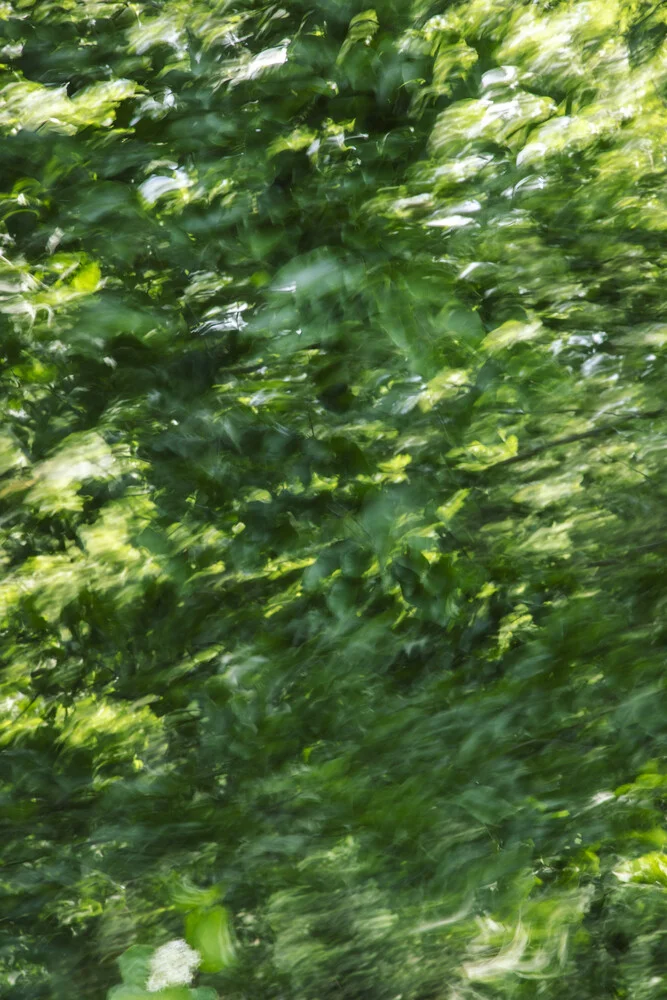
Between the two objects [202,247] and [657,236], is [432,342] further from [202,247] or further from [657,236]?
[657,236]

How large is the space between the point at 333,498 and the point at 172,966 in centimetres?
93

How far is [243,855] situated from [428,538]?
727 mm

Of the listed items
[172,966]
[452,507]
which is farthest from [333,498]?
[172,966]

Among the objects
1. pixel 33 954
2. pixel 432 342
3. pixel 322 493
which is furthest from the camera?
pixel 33 954

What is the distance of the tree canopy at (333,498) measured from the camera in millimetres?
1290

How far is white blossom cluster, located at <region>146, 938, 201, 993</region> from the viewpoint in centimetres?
151

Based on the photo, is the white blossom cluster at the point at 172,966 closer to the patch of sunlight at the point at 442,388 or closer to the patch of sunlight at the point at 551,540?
the patch of sunlight at the point at 551,540

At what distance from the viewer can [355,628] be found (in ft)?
4.77

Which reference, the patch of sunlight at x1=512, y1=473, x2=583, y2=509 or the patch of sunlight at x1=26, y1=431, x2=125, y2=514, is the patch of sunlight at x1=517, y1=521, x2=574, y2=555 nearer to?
the patch of sunlight at x1=512, y1=473, x2=583, y2=509

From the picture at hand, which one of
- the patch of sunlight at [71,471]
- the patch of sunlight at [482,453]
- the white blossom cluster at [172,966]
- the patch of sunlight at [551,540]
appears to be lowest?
the white blossom cluster at [172,966]

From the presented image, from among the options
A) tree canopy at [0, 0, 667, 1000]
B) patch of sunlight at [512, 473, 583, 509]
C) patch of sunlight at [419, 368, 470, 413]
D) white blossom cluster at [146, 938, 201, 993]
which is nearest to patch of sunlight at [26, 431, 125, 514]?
tree canopy at [0, 0, 667, 1000]

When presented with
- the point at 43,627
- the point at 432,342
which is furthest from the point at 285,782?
the point at 432,342

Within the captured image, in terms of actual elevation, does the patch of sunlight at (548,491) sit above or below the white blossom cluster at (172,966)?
above

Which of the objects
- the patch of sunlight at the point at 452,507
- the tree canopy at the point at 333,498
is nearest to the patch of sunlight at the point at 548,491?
the tree canopy at the point at 333,498
